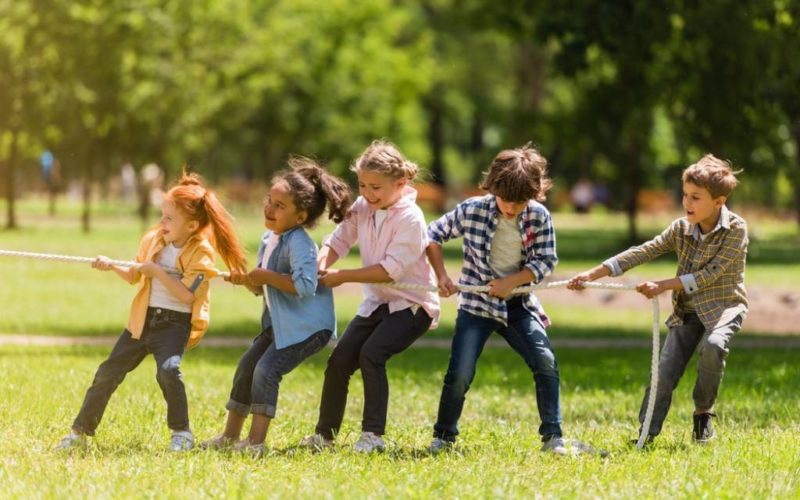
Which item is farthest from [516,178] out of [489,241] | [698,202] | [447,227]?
[698,202]

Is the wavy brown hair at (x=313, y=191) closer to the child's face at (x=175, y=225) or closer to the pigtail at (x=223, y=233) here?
the pigtail at (x=223, y=233)

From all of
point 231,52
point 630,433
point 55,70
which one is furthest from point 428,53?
point 630,433

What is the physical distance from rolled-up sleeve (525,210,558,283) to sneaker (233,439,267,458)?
175 cm

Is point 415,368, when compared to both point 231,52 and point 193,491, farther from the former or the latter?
point 231,52

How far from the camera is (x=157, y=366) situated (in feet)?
26.9

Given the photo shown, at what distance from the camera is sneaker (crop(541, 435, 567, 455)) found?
8225 mm

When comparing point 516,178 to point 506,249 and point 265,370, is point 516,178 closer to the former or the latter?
point 506,249

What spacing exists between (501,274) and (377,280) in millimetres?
731

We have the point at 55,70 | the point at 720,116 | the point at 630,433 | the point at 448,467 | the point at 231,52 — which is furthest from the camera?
the point at 231,52

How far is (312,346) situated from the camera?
828 centimetres

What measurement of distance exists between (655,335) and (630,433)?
1098mm

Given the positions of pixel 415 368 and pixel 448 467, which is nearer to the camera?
pixel 448 467

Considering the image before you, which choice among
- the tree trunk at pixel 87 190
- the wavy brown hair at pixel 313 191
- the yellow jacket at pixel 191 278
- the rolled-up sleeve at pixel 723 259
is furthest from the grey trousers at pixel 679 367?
the tree trunk at pixel 87 190

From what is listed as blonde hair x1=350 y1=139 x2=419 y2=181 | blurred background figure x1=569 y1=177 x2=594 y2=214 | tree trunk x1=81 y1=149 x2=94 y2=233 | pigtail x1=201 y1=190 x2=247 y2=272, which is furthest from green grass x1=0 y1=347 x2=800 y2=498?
blurred background figure x1=569 y1=177 x2=594 y2=214
